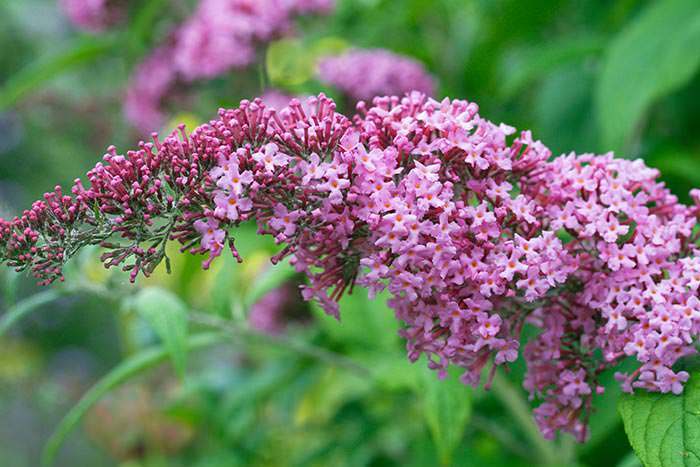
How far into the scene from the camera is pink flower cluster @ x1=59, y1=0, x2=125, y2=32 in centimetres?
225

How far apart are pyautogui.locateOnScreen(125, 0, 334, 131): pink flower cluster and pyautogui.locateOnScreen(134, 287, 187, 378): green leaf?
2.56 feet

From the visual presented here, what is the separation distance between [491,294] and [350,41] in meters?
1.74

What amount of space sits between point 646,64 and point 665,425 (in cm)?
90

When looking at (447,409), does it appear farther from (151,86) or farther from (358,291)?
(151,86)

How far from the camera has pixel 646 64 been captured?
157cm

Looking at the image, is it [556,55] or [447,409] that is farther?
[556,55]

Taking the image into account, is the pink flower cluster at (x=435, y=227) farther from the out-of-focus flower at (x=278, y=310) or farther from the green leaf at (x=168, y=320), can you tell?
the out-of-focus flower at (x=278, y=310)

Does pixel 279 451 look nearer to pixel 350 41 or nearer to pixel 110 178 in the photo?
pixel 350 41

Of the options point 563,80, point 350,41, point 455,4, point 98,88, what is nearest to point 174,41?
point 350,41

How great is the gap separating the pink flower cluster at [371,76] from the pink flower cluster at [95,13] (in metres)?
0.59

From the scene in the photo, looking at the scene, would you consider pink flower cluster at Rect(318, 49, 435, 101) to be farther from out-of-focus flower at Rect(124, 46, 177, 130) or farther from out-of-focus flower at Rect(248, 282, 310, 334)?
out-of-focus flower at Rect(248, 282, 310, 334)

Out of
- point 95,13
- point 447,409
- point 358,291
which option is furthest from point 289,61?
point 447,409

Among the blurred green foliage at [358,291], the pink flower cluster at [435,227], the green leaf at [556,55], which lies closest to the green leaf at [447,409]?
the blurred green foliage at [358,291]

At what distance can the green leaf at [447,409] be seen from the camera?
1.22m
